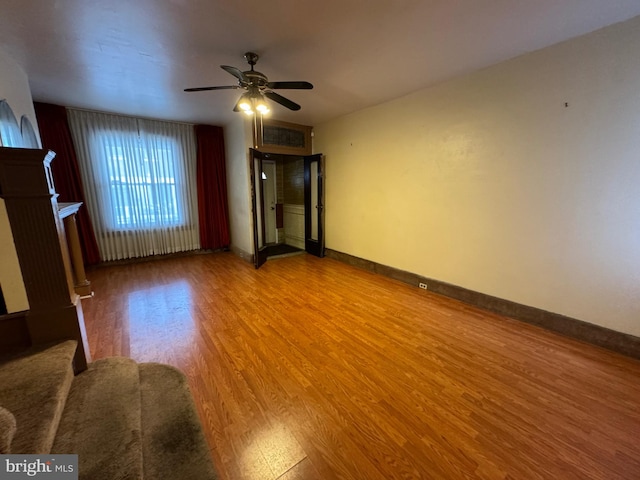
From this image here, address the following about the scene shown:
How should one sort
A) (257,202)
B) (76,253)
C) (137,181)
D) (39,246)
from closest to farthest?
1. (39,246)
2. (76,253)
3. (257,202)
4. (137,181)

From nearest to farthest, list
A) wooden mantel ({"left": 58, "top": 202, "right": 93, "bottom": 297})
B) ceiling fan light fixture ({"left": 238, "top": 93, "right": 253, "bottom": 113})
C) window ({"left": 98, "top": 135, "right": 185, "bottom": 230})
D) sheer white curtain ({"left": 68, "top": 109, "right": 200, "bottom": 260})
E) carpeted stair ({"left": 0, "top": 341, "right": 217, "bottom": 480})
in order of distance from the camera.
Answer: carpeted stair ({"left": 0, "top": 341, "right": 217, "bottom": 480}), ceiling fan light fixture ({"left": 238, "top": 93, "right": 253, "bottom": 113}), wooden mantel ({"left": 58, "top": 202, "right": 93, "bottom": 297}), sheer white curtain ({"left": 68, "top": 109, "right": 200, "bottom": 260}), window ({"left": 98, "top": 135, "right": 185, "bottom": 230})

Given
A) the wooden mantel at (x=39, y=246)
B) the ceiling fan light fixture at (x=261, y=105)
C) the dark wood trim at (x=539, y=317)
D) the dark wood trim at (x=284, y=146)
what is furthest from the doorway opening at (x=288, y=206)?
the wooden mantel at (x=39, y=246)

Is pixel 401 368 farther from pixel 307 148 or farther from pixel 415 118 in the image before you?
pixel 307 148

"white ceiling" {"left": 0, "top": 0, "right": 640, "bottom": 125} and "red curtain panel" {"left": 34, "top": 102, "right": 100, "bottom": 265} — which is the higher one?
"white ceiling" {"left": 0, "top": 0, "right": 640, "bottom": 125}

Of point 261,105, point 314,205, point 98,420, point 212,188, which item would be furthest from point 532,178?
point 212,188

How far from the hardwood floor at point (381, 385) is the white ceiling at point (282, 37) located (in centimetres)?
266

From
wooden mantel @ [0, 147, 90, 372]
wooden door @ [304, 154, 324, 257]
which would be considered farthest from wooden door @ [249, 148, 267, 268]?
wooden mantel @ [0, 147, 90, 372]

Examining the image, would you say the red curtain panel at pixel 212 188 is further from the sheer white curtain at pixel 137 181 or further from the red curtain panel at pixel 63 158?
the red curtain panel at pixel 63 158

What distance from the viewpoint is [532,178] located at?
2549 mm

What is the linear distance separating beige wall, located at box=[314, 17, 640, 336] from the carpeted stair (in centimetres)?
317

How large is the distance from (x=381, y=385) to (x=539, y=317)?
2026mm

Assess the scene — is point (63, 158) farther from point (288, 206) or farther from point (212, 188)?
point (288, 206)

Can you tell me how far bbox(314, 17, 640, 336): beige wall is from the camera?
2.12 meters

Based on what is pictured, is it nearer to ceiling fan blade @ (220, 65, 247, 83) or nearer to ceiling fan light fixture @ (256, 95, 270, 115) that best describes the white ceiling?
ceiling fan blade @ (220, 65, 247, 83)
